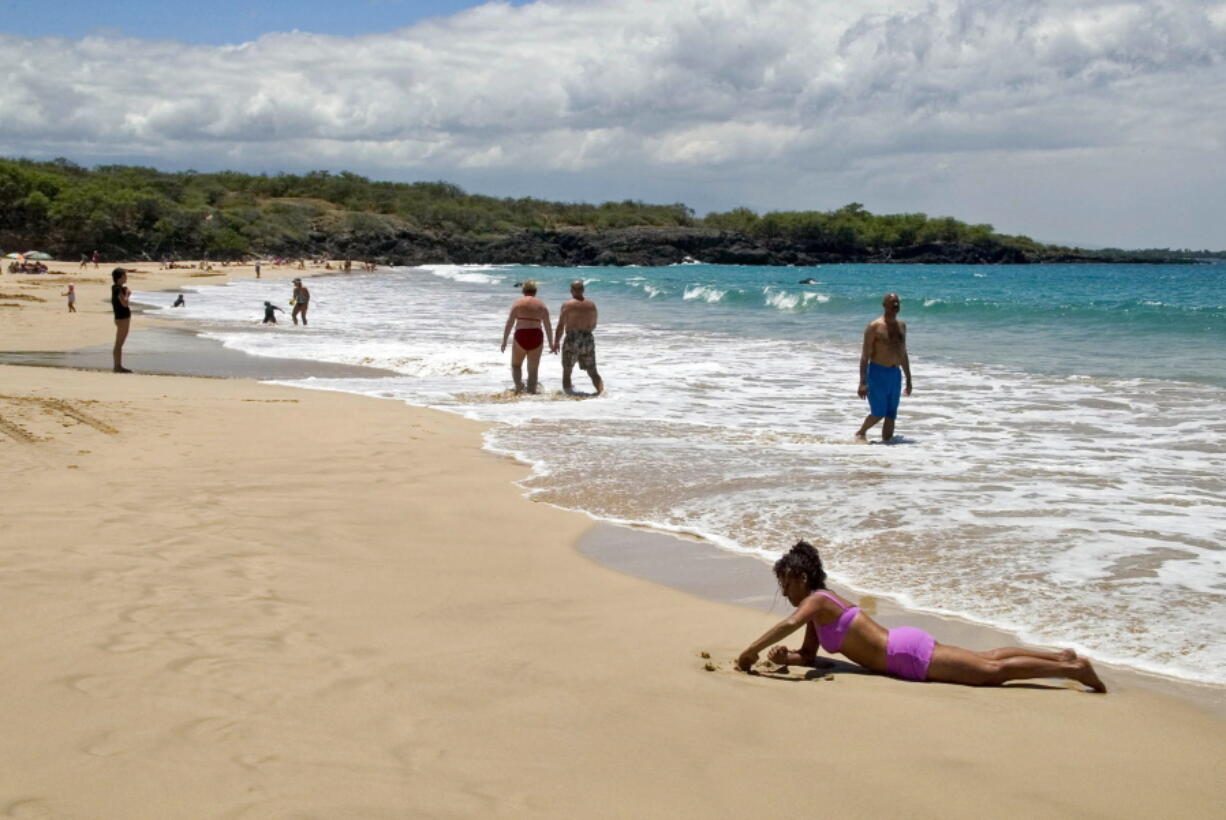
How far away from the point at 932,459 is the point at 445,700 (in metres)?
6.70

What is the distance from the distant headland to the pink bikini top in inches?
3440

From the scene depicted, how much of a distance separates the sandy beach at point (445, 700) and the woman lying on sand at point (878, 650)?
0.26ft

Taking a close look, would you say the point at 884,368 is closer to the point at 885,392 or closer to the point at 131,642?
the point at 885,392

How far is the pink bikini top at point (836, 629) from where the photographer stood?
4.46 m

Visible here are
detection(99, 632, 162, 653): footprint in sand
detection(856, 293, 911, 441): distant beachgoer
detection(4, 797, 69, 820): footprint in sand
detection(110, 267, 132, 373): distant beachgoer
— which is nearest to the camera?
detection(4, 797, 69, 820): footprint in sand

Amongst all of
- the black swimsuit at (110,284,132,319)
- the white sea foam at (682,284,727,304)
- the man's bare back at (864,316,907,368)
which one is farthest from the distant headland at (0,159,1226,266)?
the man's bare back at (864,316,907,368)

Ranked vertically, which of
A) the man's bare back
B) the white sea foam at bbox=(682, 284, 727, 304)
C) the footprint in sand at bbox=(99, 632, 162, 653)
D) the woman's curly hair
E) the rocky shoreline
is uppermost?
the rocky shoreline

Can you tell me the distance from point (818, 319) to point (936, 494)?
26380 mm

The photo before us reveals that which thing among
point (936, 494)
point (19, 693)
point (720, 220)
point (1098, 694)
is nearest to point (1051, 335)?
point (936, 494)

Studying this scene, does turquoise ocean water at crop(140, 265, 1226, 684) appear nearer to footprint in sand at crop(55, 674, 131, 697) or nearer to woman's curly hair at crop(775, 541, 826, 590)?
woman's curly hair at crop(775, 541, 826, 590)

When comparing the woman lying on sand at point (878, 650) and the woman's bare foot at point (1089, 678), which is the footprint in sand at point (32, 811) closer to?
the woman lying on sand at point (878, 650)

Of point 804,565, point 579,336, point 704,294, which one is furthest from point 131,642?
point 704,294

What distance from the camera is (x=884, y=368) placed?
10.9 m

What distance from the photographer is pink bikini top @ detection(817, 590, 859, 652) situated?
446cm
